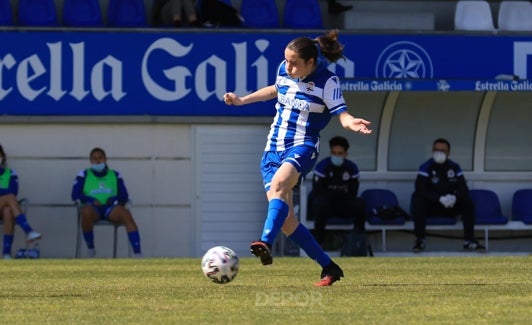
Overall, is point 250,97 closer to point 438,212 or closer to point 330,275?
point 330,275

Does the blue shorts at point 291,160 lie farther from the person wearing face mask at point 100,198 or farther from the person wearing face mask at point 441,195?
the person wearing face mask at point 100,198

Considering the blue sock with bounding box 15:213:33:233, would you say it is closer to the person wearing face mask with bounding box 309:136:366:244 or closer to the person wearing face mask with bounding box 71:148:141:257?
the person wearing face mask with bounding box 71:148:141:257

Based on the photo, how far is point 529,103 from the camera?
19.1m

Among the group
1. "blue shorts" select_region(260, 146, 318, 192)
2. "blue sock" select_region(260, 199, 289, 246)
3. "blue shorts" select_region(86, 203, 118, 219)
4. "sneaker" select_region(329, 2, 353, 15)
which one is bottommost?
"blue shorts" select_region(86, 203, 118, 219)

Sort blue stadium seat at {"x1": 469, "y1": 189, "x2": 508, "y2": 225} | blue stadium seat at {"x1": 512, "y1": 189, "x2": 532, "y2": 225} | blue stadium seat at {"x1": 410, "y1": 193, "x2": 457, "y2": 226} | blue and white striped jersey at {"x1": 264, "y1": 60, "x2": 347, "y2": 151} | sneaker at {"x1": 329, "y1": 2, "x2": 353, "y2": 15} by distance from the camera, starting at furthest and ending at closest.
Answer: sneaker at {"x1": 329, "y1": 2, "x2": 353, "y2": 15} < blue stadium seat at {"x1": 512, "y1": 189, "x2": 532, "y2": 225} < blue stadium seat at {"x1": 469, "y1": 189, "x2": 508, "y2": 225} < blue stadium seat at {"x1": 410, "y1": 193, "x2": 457, "y2": 226} < blue and white striped jersey at {"x1": 264, "y1": 60, "x2": 347, "y2": 151}

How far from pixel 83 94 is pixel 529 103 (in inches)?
253

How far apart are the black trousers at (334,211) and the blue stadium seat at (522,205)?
8.36 feet

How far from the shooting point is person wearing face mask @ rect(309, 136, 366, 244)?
17.2 meters

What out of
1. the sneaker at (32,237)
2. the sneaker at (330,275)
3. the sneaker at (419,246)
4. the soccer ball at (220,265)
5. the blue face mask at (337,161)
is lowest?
the sneaker at (419,246)

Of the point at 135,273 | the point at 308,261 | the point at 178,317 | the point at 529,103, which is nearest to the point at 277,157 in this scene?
the point at 178,317

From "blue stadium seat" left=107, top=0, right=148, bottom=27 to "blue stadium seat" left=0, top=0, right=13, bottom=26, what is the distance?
4.53ft

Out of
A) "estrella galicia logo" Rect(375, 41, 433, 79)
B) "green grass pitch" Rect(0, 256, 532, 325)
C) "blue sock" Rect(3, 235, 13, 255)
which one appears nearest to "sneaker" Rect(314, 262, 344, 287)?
"green grass pitch" Rect(0, 256, 532, 325)

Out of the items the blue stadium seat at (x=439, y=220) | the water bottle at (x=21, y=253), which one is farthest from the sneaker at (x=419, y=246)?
the water bottle at (x=21, y=253)

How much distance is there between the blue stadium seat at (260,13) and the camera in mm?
18969
